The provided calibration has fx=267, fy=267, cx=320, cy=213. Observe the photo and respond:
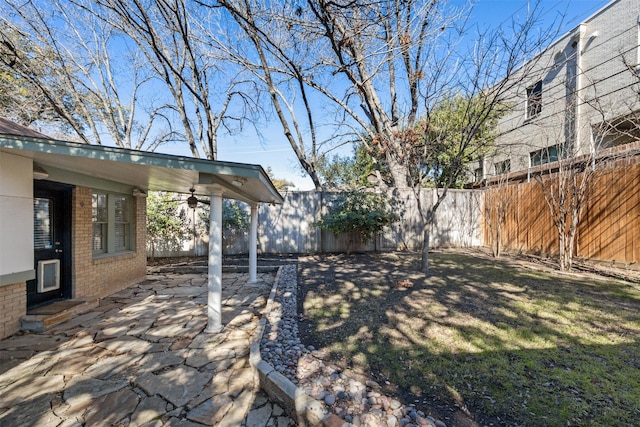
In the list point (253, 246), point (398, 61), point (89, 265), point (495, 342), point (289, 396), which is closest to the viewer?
point (289, 396)

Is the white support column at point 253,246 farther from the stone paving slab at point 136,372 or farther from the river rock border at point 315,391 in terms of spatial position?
the river rock border at point 315,391

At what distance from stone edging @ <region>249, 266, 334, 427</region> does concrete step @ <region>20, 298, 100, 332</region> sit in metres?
3.00

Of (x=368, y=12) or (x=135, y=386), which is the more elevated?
(x=368, y=12)

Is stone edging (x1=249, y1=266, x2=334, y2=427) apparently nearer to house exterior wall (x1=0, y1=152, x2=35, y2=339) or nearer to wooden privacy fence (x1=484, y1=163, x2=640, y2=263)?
house exterior wall (x1=0, y1=152, x2=35, y2=339)

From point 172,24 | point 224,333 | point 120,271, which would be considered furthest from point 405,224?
point 172,24

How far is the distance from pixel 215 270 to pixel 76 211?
9.40ft

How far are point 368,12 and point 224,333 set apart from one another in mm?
6820

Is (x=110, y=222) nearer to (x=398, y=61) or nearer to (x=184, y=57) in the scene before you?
(x=184, y=57)

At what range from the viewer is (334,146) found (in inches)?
458

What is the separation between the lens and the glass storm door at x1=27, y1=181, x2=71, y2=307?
3898 mm

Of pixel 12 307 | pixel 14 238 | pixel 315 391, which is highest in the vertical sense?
pixel 14 238

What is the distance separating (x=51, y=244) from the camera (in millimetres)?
4102

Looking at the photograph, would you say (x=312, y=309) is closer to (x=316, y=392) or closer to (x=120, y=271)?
(x=316, y=392)

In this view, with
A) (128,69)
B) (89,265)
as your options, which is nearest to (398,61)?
(89,265)
